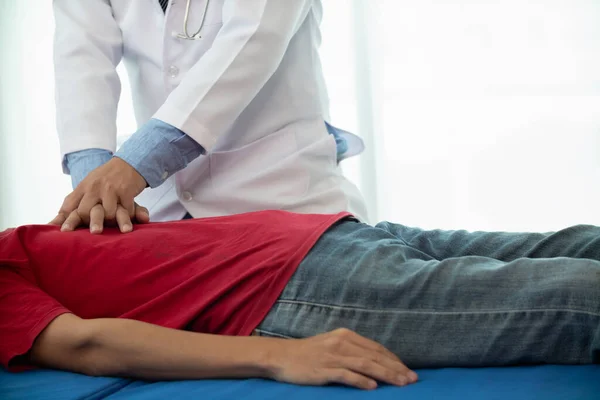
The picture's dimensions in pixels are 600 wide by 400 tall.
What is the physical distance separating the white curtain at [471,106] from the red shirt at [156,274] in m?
1.47

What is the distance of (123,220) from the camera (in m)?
1.17

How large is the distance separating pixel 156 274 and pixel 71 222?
0.21 meters

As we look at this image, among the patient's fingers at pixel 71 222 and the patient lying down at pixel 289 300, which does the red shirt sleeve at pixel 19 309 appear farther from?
the patient's fingers at pixel 71 222

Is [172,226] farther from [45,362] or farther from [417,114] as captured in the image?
[417,114]

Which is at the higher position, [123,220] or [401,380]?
[123,220]

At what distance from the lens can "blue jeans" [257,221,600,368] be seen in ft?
2.87

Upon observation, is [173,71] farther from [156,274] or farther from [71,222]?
[156,274]

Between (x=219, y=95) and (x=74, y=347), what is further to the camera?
(x=219, y=95)

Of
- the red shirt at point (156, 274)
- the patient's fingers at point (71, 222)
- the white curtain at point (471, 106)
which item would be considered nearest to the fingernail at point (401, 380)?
the red shirt at point (156, 274)

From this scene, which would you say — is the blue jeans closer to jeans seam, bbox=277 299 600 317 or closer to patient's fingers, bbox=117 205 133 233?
jeans seam, bbox=277 299 600 317

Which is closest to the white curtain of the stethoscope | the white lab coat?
the white lab coat

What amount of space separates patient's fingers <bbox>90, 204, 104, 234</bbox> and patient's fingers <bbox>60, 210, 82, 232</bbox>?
1.2 inches

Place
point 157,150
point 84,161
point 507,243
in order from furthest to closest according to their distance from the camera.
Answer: point 84,161, point 157,150, point 507,243

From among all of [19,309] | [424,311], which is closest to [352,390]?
[424,311]
